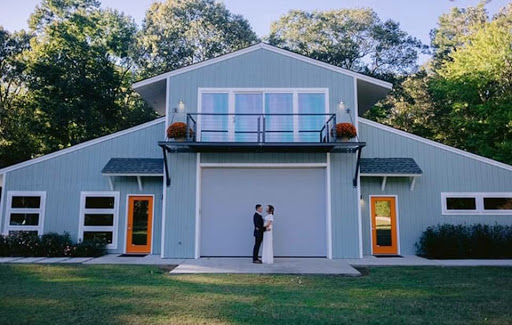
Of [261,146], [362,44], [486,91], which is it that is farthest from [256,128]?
[362,44]

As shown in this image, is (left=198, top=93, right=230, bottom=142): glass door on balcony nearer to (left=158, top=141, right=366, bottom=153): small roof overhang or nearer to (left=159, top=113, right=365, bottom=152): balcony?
(left=159, top=113, right=365, bottom=152): balcony

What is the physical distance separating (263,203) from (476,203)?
24.3 feet

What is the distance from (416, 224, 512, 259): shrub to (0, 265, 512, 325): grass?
216 cm

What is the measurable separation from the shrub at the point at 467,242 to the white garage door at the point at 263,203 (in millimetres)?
3466

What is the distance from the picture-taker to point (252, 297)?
702 centimetres

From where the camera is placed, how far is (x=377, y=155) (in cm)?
1317

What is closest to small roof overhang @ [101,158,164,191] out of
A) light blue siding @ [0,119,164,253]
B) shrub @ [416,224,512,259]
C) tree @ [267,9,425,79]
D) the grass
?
light blue siding @ [0,119,164,253]

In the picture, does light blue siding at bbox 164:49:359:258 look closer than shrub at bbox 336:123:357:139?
No

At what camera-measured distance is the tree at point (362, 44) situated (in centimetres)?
2831

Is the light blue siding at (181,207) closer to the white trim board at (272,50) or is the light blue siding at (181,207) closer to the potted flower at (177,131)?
the potted flower at (177,131)

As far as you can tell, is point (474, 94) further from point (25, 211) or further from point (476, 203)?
point (25, 211)

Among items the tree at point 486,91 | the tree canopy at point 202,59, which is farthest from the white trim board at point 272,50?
the tree canopy at point 202,59

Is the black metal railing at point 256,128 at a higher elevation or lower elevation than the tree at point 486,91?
lower

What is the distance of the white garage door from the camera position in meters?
12.4
